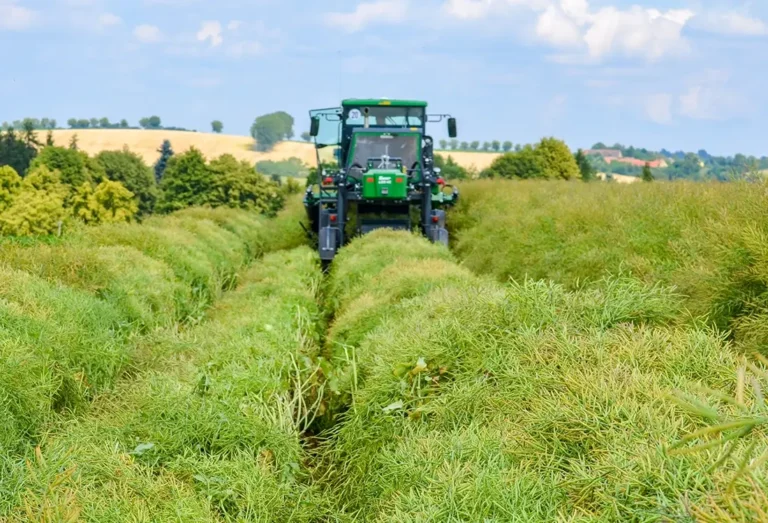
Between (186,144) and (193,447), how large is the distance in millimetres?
88210

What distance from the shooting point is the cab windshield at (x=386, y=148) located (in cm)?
1738

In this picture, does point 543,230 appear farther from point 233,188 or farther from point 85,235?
point 233,188

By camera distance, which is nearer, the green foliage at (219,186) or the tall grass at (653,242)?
the tall grass at (653,242)

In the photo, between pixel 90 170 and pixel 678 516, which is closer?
pixel 678 516

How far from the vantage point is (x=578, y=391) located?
407cm

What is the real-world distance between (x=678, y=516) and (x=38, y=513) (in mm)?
2941

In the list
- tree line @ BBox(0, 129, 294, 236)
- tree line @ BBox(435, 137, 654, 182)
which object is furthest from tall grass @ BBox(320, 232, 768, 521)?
tree line @ BBox(435, 137, 654, 182)

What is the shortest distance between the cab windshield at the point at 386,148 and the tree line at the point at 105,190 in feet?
62.9

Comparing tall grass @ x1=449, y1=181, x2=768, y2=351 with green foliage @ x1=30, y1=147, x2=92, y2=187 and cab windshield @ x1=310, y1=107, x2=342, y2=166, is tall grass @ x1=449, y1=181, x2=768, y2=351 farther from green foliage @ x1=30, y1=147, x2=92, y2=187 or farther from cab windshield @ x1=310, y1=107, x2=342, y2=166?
green foliage @ x1=30, y1=147, x2=92, y2=187

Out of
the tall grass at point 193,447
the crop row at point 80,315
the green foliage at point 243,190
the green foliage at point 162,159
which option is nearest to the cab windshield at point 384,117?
the crop row at point 80,315

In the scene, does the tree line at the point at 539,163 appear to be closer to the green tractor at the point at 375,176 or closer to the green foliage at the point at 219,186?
the green foliage at the point at 219,186

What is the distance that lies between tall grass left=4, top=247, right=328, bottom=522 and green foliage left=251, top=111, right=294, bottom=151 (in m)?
89.6

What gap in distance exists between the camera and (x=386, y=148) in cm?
1755

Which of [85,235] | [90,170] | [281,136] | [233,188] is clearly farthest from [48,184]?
[281,136]
